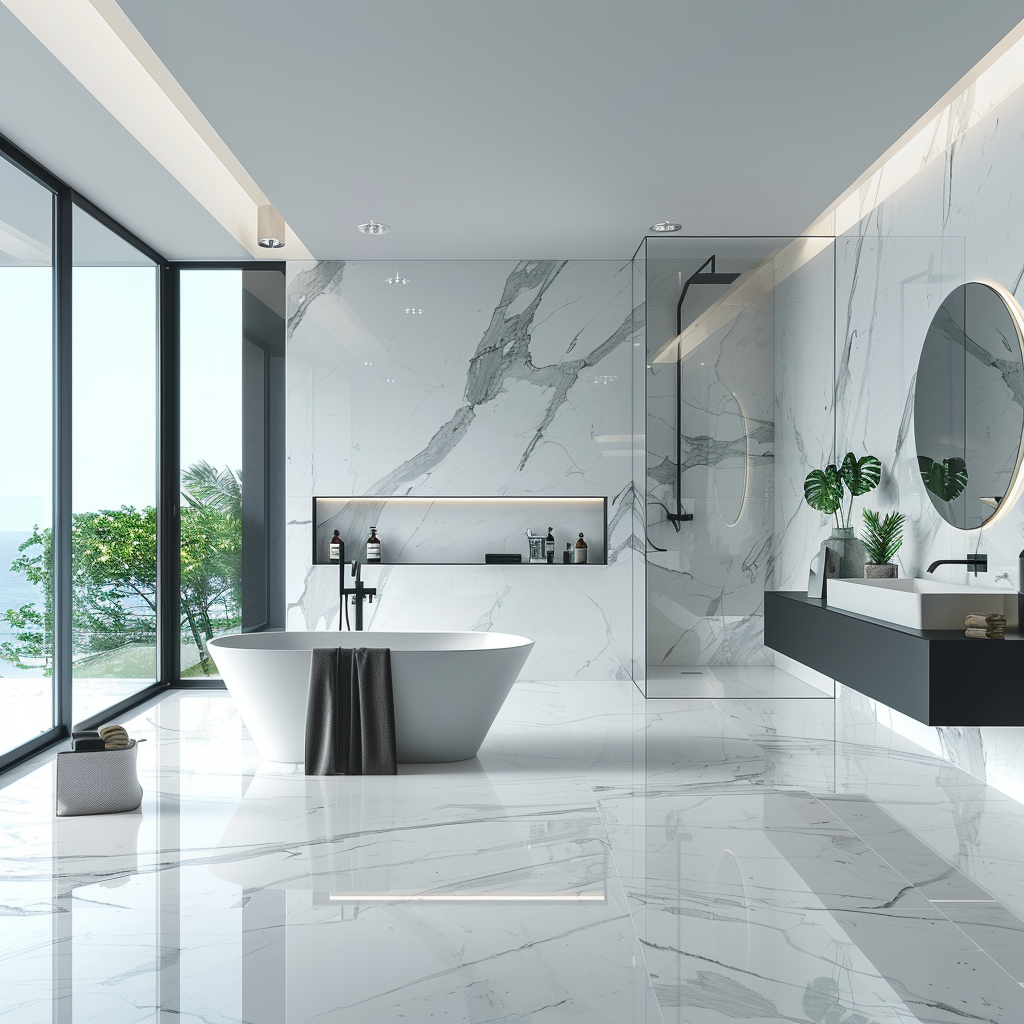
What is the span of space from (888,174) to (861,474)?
5.14 ft

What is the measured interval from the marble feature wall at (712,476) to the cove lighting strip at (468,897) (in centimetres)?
286

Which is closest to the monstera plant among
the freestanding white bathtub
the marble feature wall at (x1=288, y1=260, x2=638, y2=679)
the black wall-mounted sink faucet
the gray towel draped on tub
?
the black wall-mounted sink faucet

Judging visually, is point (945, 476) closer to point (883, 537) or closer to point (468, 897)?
point (883, 537)

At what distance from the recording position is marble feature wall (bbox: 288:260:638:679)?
611 cm

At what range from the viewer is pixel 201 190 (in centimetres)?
498

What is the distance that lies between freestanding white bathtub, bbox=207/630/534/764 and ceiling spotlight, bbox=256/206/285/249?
2794 millimetres

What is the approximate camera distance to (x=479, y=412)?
6.12 metres

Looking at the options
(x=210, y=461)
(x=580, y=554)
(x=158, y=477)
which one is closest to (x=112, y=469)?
(x=158, y=477)

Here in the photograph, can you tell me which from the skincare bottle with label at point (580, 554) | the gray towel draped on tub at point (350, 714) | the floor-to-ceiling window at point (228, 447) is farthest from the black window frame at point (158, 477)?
the skincare bottle with label at point (580, 554)

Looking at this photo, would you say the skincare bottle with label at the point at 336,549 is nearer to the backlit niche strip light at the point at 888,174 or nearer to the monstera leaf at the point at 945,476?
the backlit niche strip light at the point at 888,174

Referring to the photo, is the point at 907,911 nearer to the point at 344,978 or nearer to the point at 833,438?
the point at 344,978

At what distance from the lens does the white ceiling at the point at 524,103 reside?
3.09 m

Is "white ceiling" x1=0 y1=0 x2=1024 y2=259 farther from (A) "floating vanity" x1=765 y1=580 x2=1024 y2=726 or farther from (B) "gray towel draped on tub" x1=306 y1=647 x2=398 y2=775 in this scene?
(B) "gray towel draped on tub" x1=306 y1=647 x2=398 y2=775

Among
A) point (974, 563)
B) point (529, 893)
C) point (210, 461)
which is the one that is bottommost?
point (529, 893)
